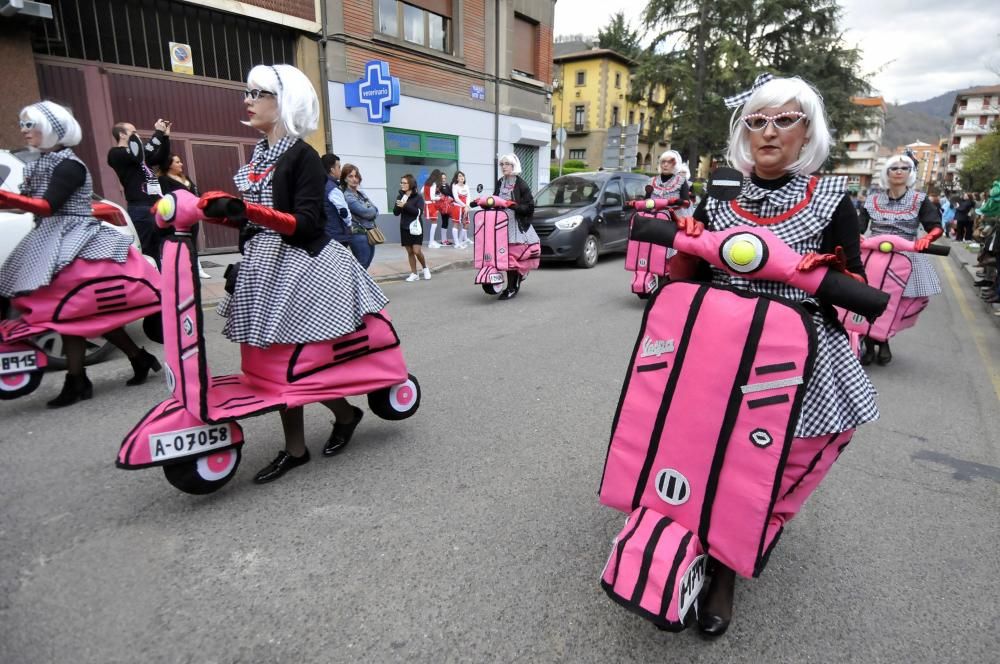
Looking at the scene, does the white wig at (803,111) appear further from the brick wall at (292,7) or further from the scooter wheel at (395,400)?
the brick wall at (292,7)

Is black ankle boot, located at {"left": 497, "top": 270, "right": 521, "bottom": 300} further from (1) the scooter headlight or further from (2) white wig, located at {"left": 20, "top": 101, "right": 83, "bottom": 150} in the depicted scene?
(2) white wig, located at {"left": 20, "top": 101, "right": 83, "bottom": 150}

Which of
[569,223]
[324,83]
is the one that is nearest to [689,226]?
[569,223]

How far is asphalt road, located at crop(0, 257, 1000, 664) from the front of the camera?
6.43 ft

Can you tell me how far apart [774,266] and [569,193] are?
9.96 metres

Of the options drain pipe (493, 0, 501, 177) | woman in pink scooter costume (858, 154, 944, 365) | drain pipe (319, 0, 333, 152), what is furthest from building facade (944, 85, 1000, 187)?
woman in pink scooter costume (858, 154, 944, 365)

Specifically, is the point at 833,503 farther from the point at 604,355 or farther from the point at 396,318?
the point at 396,318

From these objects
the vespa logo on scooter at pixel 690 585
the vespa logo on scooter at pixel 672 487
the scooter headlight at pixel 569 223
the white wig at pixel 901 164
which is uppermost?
the white wig at pixel 901 164

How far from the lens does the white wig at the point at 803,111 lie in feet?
6.08

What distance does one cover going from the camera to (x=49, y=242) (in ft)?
12.1

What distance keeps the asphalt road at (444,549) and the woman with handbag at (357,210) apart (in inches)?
137

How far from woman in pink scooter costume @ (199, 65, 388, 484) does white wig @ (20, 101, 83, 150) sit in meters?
1.75

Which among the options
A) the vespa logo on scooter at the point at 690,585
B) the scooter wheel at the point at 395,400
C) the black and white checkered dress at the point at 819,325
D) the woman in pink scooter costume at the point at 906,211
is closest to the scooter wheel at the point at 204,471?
the scooter wheel at the point at 395,400

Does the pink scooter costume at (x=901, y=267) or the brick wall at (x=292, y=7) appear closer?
the pink scooter costume at (x=901, y=267)

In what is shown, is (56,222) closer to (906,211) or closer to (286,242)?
(286,242)
